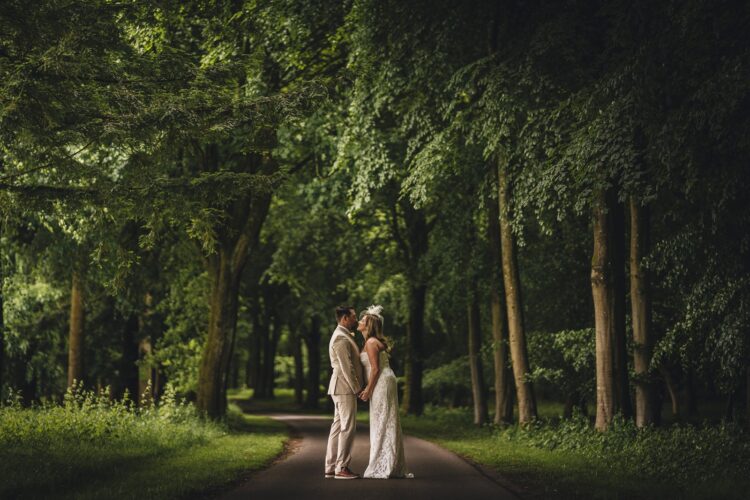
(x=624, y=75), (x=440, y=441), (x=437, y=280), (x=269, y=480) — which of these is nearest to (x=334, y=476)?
(x=269, y=480)

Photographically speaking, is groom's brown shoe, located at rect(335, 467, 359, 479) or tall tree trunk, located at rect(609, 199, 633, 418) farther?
tall tree trunk, located at rect(609, 199, 633, 418)

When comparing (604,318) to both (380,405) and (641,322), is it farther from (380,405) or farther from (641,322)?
(380,405)

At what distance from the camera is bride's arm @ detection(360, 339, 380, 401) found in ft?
36.5

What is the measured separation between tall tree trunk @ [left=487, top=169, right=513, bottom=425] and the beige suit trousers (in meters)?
11.1

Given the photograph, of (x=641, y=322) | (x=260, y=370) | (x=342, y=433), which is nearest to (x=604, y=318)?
(x=641, y=322)

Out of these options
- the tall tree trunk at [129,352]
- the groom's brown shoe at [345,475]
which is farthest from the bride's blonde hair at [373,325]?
the tall tree trunk at [129,352]

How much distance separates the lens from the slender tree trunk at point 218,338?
20.9 m

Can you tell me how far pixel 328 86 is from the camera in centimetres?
1254

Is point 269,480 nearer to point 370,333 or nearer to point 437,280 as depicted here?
point 370,333

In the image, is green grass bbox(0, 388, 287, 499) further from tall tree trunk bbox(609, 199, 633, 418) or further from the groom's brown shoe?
tall tree trunk bbox(609, 199, 633, 418)

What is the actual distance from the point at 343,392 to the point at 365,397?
44 centimetres

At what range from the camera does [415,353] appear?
30656mm

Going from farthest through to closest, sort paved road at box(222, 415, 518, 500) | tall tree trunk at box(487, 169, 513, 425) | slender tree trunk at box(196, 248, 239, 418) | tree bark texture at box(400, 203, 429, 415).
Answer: tree bark texture at box(400, 203, 429, 415) < tall tree trunk at box(487, 169, 513, 425) < slender tree trunk at box(196, 248, 239, 418) < paved road at box(222, 415, 518, 500)

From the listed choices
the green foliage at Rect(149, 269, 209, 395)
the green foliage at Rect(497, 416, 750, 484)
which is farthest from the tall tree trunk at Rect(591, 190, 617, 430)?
the green foliage at Rect(149, 269, 209, 395)
